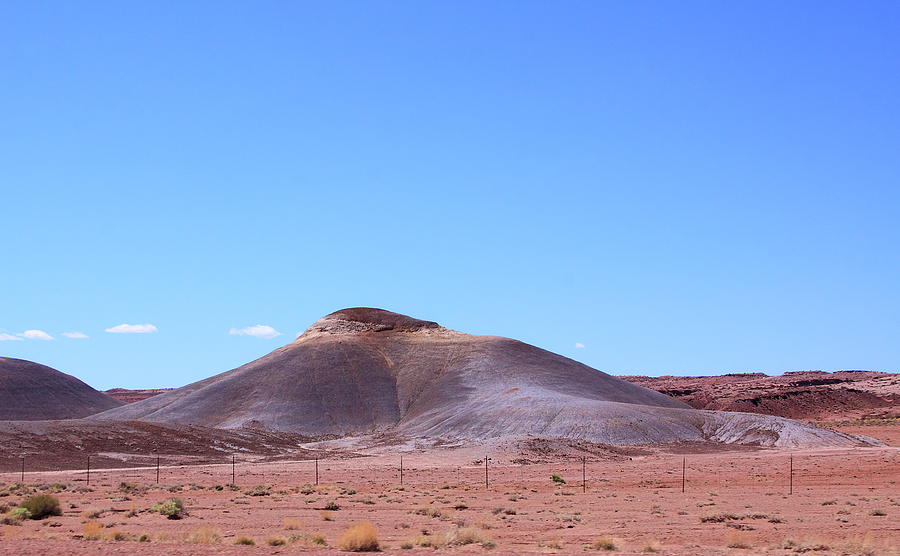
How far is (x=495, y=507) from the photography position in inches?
1347

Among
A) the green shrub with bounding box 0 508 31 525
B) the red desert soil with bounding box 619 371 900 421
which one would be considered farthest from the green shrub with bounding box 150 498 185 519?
the red desert soil with bounding box 619 371 900 421

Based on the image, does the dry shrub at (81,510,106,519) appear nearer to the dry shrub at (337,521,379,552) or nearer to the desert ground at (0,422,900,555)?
the desert ground at (0,422,900,555)

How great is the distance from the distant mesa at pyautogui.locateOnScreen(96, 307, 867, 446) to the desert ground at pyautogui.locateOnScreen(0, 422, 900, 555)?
50.8 feet

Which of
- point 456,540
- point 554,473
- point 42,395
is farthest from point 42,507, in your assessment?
point 42,395

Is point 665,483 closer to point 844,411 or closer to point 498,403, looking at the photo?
point 498,403

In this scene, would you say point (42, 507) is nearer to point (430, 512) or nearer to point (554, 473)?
point (430, 512)

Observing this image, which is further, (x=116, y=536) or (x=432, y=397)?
(x=432, y=397)

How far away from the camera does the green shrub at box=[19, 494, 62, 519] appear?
30.8 meters

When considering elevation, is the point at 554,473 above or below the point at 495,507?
below

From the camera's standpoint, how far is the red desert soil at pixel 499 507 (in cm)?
2327

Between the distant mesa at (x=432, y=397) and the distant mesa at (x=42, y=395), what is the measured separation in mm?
25968

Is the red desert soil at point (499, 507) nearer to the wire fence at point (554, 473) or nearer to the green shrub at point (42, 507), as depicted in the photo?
the wire fence at point (554, 473)

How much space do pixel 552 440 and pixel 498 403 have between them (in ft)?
68.3

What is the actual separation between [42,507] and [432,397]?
78.6 m
